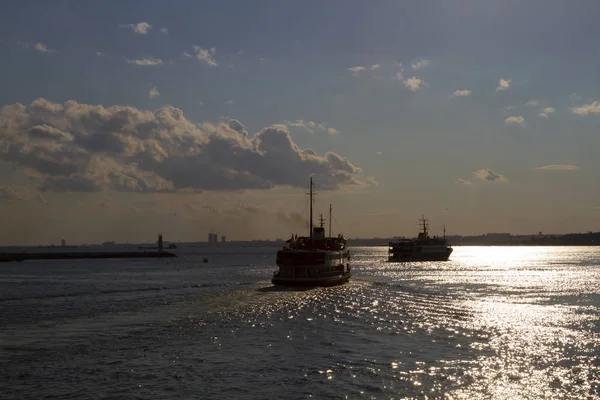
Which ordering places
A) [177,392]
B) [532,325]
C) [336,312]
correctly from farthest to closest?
[336,312], [532,325], [177,392]

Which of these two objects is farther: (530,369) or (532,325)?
(532,325)

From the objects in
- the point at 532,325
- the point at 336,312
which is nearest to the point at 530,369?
the point at 532,325

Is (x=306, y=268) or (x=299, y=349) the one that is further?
(x=306, y=268)

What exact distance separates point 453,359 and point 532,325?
17154 mm

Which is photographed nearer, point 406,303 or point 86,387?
point 86,387

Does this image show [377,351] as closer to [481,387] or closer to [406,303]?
[481,387]

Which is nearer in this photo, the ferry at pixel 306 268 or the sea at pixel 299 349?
the sea at pixel 299 349

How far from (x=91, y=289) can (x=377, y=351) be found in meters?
62.0

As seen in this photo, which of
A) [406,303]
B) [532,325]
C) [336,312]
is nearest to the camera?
[532,325]

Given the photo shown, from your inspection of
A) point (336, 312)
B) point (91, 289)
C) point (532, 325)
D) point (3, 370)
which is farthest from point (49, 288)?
point (532, 325)

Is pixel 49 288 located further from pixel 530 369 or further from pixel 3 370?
pixel 530 369

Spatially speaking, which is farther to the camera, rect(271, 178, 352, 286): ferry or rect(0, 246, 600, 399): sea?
rect(271, 178, 352, 286): ferry

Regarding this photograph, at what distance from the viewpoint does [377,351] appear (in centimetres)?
3712

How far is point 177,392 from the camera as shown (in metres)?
27.8
